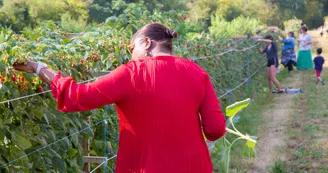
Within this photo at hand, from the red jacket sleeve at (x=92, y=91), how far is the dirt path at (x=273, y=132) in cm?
476

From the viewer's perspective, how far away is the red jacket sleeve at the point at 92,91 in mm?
2822

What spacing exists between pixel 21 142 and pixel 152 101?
1025 mm

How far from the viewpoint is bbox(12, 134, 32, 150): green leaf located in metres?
3.51

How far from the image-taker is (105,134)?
198 inches

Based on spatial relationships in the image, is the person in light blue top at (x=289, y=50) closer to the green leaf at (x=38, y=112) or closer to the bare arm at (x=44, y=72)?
the green leaf at (x=38, y=112)

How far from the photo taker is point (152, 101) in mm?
2936

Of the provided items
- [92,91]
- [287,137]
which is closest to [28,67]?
[92,91]

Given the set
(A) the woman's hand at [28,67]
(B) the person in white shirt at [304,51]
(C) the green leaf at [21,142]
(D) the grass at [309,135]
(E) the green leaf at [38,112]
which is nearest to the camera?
(A) the woman's hand at [28,67]

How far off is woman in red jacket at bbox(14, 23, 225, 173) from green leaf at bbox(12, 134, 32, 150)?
567mm

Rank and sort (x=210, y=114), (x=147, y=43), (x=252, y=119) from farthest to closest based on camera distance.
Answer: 1. (x=252, y=119)
2. (x=210, y=114)
3. (x=147, y=43)

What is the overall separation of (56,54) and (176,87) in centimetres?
155

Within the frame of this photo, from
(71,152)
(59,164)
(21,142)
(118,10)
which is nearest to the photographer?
(21,142)

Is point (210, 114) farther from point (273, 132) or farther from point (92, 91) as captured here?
point (273, 132)

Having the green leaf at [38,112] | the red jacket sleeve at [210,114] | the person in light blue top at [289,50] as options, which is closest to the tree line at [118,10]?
the person in light blue top at [289,50]
